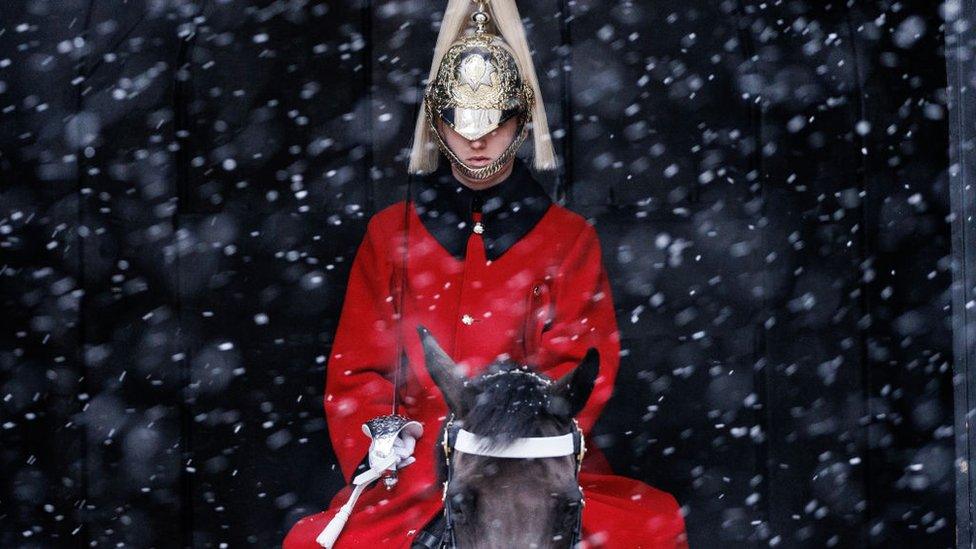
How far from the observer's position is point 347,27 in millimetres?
2711

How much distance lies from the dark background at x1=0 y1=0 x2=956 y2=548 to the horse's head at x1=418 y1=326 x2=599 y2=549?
1.25 metres

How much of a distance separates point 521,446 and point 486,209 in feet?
Answer: 2.58

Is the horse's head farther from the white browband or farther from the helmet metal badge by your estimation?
the helmet metal badge

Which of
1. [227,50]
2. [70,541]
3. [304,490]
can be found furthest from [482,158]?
[70,541]

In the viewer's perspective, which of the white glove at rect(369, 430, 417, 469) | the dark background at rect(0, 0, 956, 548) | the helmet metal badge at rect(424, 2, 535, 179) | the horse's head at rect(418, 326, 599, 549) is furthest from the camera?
the dark background at rect(0, 0, 956, 548)

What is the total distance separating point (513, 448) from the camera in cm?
153

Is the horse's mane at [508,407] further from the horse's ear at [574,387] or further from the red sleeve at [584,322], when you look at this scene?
the red sleeve at [584,322]

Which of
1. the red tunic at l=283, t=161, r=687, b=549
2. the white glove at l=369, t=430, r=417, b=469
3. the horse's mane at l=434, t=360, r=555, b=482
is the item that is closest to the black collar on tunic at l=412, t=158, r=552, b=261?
the red tunic at l=283, t=161, r=687, b=549

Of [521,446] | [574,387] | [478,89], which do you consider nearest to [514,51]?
[478,89]

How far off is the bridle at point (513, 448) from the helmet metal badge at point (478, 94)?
2.34 ft

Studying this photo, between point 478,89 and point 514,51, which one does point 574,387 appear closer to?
point 478,89

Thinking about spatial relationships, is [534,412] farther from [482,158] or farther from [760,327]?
[760,327]

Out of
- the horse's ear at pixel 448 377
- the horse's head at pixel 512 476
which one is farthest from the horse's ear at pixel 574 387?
the horse's ear at pixel 448 377

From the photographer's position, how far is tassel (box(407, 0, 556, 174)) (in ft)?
7.11
